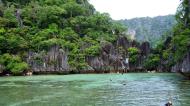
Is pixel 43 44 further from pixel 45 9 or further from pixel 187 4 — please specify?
pixel 187 4

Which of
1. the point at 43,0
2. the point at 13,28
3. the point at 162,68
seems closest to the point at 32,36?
→ the point at 13,28

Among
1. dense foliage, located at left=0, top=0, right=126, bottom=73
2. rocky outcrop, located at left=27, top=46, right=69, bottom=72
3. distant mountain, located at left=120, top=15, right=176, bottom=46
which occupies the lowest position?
rocky outcrop, located at left=27, top=46, right=69, bottom=72

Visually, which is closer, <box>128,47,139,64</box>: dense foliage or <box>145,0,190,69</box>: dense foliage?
<box>145,0,190,69</box>: dense foliage

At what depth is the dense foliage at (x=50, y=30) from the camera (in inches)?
3216

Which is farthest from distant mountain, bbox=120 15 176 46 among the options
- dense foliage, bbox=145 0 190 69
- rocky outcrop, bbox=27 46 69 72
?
rocky outcrop, bbox=27 46 69 72

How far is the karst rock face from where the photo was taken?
79.6 metres

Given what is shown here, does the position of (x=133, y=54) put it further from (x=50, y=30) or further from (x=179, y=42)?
(x=179, y=42)

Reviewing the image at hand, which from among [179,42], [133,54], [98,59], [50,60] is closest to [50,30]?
[50,60]

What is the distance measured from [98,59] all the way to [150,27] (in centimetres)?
10388

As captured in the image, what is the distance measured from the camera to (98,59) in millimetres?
85812

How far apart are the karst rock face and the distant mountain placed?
247ft

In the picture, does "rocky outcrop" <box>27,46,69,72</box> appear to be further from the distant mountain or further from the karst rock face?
the distant mountain

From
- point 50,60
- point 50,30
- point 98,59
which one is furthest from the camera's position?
point 50,30

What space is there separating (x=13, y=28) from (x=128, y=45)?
28129 millimetres
